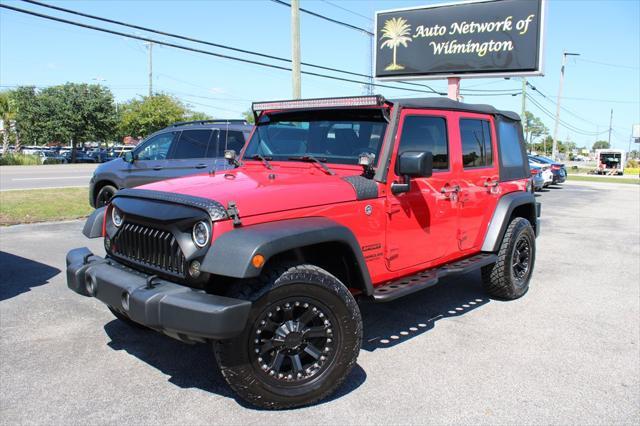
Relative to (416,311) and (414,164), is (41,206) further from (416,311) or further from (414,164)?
(414,164)

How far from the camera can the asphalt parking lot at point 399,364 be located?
3176 mm

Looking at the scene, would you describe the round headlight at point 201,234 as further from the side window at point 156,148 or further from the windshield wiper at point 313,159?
the side window at point 156,148

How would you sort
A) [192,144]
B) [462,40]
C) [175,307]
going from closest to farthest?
1. [175,307]
2. [192,144]
3. [462,40]

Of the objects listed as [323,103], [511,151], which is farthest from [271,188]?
[511,151]

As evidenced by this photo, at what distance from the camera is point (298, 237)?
307 cm

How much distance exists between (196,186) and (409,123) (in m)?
1.77

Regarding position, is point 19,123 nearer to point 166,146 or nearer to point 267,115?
point 166,146

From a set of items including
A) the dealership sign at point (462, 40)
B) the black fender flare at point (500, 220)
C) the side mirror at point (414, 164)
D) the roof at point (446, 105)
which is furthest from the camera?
the dealership sign at point (462, 40)

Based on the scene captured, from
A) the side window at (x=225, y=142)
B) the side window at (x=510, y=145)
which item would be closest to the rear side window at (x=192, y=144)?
the side window at (x=225, y=142)

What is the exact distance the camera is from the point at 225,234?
9.64 ft

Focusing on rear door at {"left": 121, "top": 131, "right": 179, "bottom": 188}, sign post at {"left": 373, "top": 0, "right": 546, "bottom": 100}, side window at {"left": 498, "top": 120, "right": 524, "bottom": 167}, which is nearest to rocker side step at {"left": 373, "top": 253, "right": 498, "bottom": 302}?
side window at {"left": 498, "top": 120, "right": 524, "bottom": 167}

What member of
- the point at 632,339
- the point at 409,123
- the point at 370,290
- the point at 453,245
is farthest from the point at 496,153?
the point at 370,290

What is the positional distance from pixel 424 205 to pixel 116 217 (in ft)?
7.83

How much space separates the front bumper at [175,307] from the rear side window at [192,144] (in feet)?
20.6
